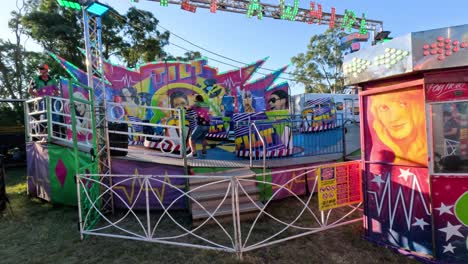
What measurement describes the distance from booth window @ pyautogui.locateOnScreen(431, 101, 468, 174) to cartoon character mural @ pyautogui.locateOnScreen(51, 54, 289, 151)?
10242 millimetres

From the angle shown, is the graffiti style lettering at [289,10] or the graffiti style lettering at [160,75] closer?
the graffiti style lettering at [160,75]

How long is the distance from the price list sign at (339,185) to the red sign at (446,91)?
5.16 ft

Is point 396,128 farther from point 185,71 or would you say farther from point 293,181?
point 185,71

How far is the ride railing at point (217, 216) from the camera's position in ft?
11.9

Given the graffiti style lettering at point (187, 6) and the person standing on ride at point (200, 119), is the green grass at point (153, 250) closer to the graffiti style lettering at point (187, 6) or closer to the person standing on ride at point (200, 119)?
the person standing on ride at point (200, 119)

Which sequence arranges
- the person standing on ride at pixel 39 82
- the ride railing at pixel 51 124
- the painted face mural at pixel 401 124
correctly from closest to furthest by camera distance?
the painted face mural at pixel 401 124, the ride railing at pixel 51 124, the person standing on ride at pixel 39 82

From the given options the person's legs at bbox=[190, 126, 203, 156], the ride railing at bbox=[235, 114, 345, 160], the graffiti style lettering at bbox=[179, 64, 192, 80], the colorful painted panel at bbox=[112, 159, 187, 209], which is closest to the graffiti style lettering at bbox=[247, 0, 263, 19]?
the graffiti style lettering at bbox=[179, 64, 192, 80]

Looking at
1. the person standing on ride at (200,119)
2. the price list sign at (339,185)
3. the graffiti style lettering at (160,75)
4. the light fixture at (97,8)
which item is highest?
the graffiti style lettering at (160,75)

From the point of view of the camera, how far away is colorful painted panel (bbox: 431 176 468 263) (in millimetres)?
3020

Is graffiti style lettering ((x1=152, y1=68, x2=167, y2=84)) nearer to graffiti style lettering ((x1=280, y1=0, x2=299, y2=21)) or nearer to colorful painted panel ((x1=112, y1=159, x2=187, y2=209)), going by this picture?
graffiti style lettering ((x1=280, y1=0, x2=299, y2=21))

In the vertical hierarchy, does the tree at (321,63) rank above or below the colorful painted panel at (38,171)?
above

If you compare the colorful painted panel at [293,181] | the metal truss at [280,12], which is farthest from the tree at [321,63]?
the colorful painted panel at [293,181]

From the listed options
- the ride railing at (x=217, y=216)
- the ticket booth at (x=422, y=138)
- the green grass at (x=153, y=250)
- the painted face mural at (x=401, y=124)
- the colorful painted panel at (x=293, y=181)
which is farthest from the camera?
the colorful painted panel at (x=293, y=181)

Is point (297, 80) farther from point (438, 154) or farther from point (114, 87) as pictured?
point (438, 154)
